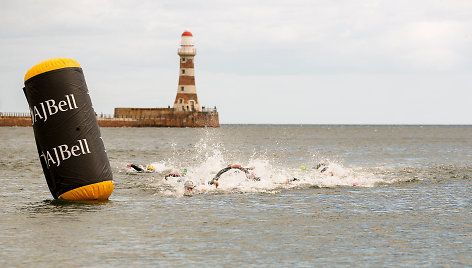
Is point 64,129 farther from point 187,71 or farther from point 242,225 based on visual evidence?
point 187,71

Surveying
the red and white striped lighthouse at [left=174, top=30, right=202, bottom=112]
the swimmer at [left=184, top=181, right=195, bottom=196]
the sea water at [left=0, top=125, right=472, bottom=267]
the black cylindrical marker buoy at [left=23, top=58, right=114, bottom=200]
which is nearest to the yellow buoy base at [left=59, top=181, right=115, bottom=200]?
the black cylindrical marker buoy at [left=23, top=58, right=114, bottom=200]

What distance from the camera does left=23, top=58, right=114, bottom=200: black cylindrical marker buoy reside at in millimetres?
18156

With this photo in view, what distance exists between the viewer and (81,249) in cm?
1284

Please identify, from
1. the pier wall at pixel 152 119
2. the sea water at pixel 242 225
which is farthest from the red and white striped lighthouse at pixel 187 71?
the sea water at pixel 242 225

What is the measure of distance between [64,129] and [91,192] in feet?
6.12

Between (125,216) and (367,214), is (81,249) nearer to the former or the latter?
(125,216)

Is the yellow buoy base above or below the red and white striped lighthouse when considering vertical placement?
below

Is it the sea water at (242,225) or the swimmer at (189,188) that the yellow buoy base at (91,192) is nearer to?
the sea water at (242,225)

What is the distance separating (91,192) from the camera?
61.3 feet

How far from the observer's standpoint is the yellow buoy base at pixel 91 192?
18453mm

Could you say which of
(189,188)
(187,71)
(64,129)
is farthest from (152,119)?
(64,129)

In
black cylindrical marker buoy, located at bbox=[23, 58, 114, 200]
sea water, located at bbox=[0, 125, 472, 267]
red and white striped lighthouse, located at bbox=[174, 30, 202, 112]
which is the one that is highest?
red and white striped lighthouse, located at bbox=[174, 30, 202, 112]

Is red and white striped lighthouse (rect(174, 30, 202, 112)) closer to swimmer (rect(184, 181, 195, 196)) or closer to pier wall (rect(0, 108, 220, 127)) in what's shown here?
pier wall (rect(0, 108, 220, 127))

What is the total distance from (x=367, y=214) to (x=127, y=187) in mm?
10417
